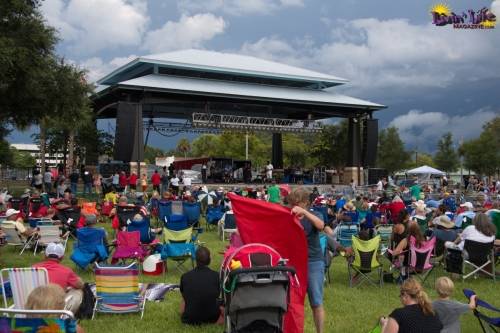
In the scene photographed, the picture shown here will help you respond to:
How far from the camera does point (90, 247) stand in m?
8.41

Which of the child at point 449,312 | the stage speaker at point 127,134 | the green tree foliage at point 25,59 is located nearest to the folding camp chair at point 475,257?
the child at point 449,312

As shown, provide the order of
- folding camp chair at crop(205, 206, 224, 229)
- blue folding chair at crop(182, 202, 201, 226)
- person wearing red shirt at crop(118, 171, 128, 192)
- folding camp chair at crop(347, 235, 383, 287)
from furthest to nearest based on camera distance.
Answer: person wearing red shirt at crop(118, 171, 128, 192)
folding camp chair at crop(205, 206, 224, 229)
blue folding chair at crop(182, 202, 201, 226)
folding camp chair at crop(347, 235, 383, 287)

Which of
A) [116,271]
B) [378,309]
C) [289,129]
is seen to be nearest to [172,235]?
[116,271]

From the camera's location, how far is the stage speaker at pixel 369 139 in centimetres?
3173

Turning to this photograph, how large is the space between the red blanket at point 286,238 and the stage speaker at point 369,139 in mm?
27776

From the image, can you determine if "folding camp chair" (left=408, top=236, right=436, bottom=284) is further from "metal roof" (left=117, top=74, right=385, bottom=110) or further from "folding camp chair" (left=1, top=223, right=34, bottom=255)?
"metal roof" (left=117, top=74, right=385, bottom=110)

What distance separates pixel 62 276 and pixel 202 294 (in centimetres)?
144

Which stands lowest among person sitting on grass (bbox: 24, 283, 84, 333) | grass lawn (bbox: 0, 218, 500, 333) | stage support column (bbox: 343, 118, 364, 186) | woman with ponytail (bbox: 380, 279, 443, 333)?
grass lawn (bbox: 0, 218, 500, 333)

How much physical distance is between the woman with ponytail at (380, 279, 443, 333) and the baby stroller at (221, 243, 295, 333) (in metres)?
0.83

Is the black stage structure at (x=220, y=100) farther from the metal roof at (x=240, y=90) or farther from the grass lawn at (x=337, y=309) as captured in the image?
the grass lawn at (x=337, y=309)

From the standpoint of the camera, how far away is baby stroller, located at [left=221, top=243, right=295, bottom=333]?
413cm

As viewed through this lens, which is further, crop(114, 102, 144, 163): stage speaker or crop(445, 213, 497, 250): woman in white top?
crop(114, 102, 144, 163): stage speaker

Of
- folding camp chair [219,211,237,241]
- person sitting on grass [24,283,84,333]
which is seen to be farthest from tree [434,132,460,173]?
person sitting on grass [24,283,84,333]

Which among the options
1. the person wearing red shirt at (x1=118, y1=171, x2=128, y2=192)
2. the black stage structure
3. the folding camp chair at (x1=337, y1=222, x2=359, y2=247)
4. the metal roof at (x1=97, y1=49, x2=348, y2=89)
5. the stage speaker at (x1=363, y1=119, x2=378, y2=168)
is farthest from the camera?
the stage speaker at (x1=363, y1=119, x2=378, y2=168)
